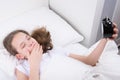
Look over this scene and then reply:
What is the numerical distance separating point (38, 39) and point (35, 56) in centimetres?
13

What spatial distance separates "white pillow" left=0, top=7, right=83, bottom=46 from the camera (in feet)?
4.63

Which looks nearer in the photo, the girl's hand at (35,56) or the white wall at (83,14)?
the girl's hand at (35,56)

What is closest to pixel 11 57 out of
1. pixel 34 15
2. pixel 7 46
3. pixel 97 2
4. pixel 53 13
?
pixel 7 46

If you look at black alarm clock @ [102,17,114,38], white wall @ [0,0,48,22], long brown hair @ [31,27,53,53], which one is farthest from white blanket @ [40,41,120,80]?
white wall @ [0,0,48,22]

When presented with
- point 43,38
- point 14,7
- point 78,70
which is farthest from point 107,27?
point 14,7

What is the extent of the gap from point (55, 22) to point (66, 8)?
0.13 meters

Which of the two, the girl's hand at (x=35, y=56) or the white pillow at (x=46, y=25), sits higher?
the white pillow at (x=46, y=25)

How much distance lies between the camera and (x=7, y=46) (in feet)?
4.15

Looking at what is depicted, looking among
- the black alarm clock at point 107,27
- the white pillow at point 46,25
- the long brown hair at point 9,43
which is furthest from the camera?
the white pillow at point 46,25

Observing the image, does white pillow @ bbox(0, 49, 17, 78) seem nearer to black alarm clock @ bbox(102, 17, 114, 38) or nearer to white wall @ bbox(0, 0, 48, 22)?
white wall @ bbox(0, 0, 48, 22)

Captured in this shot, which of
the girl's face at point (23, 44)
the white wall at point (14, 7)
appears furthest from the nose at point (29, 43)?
the white wall at point (14, 7)

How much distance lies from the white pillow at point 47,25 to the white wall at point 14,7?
0.05 meters

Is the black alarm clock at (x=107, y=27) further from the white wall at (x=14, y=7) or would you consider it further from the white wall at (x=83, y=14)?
the white wall at (x=14, y=7)

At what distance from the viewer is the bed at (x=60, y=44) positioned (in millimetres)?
1181
